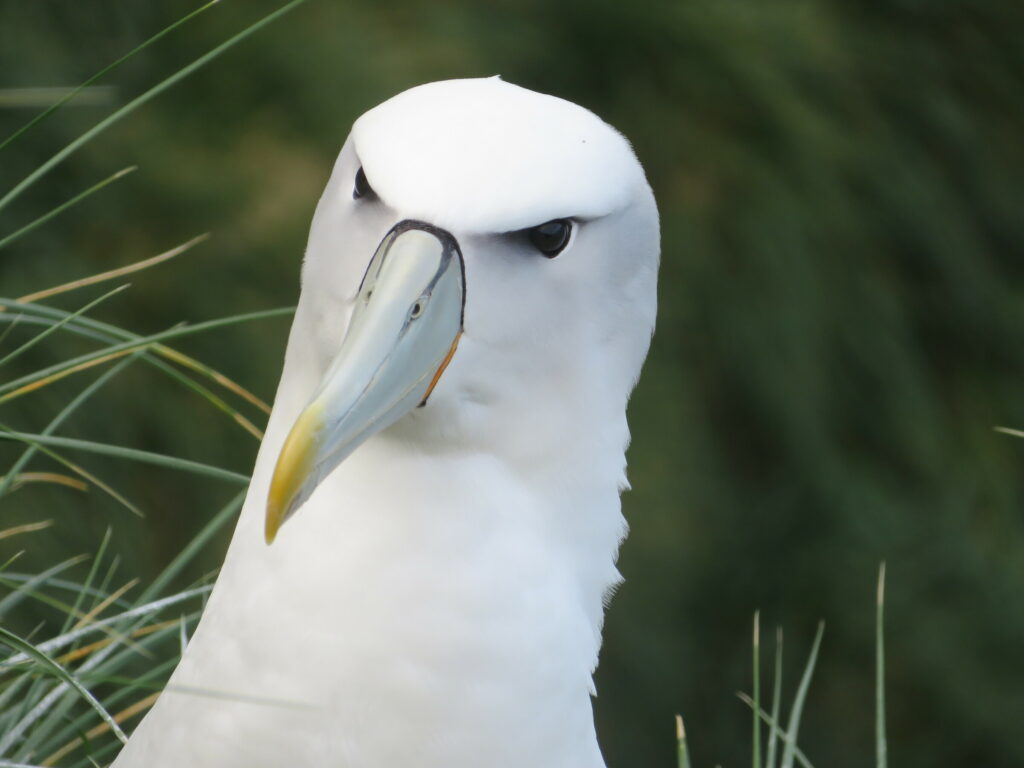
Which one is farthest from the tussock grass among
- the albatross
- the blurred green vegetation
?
the blurred green vegetation

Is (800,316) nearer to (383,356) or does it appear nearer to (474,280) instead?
(474,280)

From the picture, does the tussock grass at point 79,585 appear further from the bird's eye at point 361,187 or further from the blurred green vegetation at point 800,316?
the blurred green vegetation at point 800,316

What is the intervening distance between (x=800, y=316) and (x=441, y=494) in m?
2.06

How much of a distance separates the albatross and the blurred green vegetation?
1.73 m

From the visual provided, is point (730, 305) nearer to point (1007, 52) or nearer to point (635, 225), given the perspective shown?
point (1007, 52)

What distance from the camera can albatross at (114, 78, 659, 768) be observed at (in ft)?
4.30

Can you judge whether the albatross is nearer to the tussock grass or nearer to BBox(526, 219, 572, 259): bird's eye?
BBox(526, 219, 572, 259): bird's eye

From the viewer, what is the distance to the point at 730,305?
3.31 metres

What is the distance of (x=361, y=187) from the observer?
137cm

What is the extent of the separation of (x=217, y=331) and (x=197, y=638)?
1.54 metres

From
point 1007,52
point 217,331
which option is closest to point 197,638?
point 217,331

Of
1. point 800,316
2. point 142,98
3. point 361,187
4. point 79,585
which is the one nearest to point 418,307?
point 361,187

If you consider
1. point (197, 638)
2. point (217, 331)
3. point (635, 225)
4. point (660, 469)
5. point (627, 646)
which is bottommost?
point (627, 646)

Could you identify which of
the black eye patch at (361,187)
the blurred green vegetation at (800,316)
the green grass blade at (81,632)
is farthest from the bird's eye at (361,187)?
the blurred green vegetation at (800,316)
